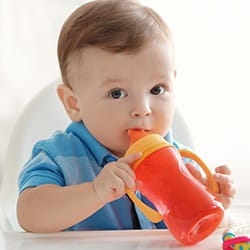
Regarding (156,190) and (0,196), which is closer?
(156,190)

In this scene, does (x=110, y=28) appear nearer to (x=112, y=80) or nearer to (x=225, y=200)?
(x=112, y=80)

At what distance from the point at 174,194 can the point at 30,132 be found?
1.67 ft

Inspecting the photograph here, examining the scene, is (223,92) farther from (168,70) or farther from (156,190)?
(156,190)

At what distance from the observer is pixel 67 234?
820mm

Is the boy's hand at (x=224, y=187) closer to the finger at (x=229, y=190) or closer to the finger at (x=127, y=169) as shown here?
the finger at (x=229, y=190)

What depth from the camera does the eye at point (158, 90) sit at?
888mm

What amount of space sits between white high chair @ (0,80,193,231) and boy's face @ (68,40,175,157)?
279 millimetres

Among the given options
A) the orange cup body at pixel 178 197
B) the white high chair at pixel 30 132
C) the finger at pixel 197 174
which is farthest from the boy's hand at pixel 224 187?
the white high chair at pixel 30 132

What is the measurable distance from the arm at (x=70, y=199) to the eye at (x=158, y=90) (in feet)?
0.46

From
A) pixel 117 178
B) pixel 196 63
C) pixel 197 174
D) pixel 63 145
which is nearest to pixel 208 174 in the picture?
pixel 197 174

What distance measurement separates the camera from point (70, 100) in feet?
3.18

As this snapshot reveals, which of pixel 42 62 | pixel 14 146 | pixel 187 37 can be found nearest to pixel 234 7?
pixel 187 37

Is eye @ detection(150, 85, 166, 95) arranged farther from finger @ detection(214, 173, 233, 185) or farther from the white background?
the white background

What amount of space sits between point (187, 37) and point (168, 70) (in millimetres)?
539
